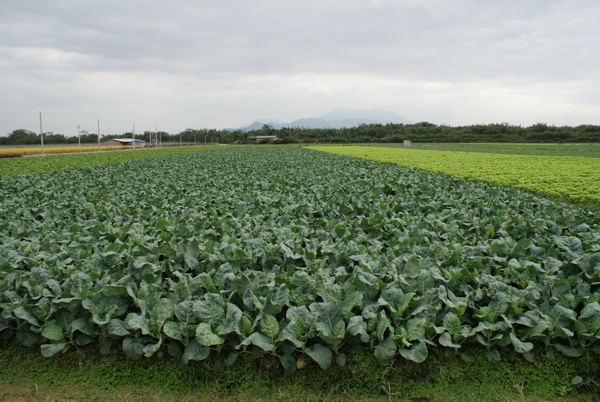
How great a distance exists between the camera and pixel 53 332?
3271mm

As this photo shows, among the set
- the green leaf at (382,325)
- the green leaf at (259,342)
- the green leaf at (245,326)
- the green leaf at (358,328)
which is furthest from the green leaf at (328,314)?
the green leaf at (245,326)

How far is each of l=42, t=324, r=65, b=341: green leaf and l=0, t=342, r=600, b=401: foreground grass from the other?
9.2 inches

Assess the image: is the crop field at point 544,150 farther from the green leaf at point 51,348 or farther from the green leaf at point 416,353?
the green leaf at point 51,348

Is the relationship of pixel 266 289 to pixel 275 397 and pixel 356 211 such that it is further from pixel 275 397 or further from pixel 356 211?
pixel 356 211

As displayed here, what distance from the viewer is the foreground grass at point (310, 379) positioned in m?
2.93

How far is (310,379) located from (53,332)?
228cm

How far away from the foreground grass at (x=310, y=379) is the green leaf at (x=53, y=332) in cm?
23

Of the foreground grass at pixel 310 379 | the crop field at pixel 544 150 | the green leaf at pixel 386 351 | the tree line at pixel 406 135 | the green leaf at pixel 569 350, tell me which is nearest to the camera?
the foreground grass at pixel 310 379

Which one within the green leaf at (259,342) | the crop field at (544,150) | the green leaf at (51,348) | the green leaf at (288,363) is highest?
the crop field at (544,150)

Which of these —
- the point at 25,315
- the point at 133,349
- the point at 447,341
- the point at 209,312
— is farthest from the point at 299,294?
the point at 25,315

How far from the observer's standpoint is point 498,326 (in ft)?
10.6

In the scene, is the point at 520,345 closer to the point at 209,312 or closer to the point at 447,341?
the point at 447,341

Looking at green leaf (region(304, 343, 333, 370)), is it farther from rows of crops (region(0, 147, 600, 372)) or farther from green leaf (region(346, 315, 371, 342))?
green leaf (region(346, 315, 371, 342))

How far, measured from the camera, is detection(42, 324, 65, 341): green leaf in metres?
3.24
